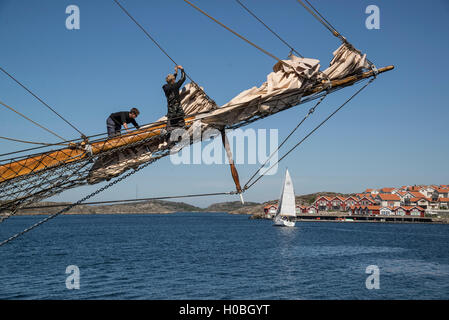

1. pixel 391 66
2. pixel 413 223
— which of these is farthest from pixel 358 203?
pixel 391 66

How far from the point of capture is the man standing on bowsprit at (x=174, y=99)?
7953mm

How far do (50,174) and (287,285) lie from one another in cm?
2404

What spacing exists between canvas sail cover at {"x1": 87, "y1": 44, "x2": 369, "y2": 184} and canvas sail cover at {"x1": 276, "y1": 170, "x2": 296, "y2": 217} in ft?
310

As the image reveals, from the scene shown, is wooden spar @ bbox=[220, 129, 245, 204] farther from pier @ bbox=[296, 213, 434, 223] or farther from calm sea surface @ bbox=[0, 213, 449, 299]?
pier @ bbox=[296, 213, 434, 223]

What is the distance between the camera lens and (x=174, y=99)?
8.01m

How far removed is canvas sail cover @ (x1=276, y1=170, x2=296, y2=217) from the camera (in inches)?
4085

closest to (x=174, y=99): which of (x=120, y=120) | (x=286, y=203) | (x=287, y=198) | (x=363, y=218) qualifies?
(x=120, y=120)

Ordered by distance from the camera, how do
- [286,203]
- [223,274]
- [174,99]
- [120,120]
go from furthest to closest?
[286,203]
[223,274]
[120,120]
[174,99]

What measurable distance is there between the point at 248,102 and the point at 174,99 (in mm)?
1515

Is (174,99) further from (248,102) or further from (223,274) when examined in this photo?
(223,274)

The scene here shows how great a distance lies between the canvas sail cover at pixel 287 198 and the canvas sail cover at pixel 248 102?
3723 inches

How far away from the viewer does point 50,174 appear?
7.60 metres

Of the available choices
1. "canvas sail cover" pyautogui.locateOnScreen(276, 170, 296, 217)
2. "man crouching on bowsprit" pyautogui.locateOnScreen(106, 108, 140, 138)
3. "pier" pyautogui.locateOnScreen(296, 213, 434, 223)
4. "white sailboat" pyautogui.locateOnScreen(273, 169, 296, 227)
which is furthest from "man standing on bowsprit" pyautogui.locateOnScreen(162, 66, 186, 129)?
"pier" pyautogui.locateOnScreen(296, 213, 434, 223)

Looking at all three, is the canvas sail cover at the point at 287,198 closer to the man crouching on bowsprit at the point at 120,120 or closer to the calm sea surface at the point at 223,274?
the calm sea surface at the point at 223,274
